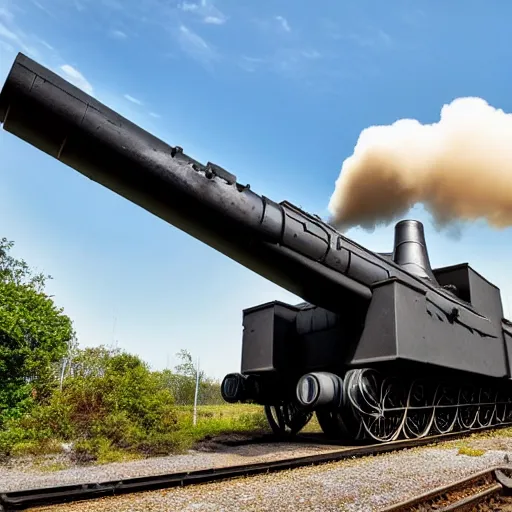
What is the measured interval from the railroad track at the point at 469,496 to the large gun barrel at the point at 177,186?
10.3 ft

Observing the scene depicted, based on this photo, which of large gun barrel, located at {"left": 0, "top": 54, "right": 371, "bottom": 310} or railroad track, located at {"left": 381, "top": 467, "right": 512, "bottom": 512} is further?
large gun barrel, located at {"left": 0, "top": 54, "right": 371, "bottom": 310}

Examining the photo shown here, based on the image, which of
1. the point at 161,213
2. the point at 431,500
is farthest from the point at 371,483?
the point at 161,213

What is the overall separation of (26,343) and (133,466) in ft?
21.5

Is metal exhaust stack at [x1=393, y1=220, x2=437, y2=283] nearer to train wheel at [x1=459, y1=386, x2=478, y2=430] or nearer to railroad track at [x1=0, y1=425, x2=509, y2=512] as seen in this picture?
train wheel at [x1=459, y1=386, x2=478, y2=430]

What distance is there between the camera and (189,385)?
59.7 feet

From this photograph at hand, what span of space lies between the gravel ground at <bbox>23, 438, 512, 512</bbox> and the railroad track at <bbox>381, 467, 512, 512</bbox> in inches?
9.8

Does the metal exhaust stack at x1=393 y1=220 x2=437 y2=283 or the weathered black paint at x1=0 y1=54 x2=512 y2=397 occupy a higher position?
the metal exhaust stack at x1=393 y1=220 x2=437 y2=283

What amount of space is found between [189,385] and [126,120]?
1506 centimetres

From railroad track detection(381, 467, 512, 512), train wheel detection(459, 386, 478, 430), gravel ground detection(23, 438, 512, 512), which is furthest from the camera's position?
train wheel detection(459, 386, 478, 430)

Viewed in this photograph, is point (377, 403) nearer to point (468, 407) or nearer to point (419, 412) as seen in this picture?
Answer: point (419, 412)

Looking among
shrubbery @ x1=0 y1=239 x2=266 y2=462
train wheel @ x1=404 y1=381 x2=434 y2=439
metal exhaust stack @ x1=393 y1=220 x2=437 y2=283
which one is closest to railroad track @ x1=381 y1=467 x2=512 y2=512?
train wheel @ x1=404 y1=381 x2=434 y2=439

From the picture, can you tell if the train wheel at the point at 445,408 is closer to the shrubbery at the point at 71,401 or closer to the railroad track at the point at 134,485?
the railroad track at the point at 134,485

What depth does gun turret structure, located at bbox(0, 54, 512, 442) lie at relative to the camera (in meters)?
4.38

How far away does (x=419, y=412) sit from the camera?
25.3 feet
